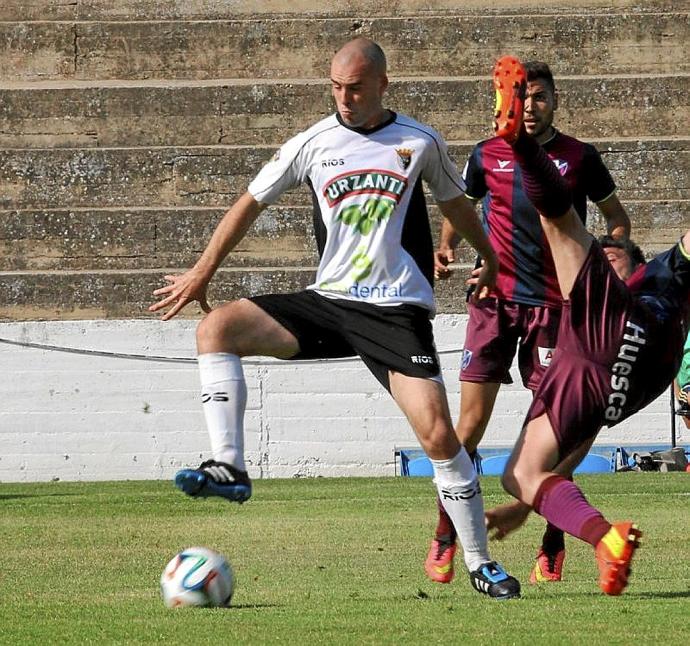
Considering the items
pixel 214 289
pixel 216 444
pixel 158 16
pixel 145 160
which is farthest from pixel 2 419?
pixel 216 444

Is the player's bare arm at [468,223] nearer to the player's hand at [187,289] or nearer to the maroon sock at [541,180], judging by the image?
the maroon sock at [541,180]

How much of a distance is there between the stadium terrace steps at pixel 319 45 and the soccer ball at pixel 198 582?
15.8 meters

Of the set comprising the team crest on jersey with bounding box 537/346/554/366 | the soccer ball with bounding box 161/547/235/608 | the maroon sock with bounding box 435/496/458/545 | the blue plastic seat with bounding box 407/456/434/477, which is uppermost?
the team crest on jersey with bounding box 537/346/554/366

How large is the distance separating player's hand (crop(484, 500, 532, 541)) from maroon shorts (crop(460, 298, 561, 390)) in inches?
41.8

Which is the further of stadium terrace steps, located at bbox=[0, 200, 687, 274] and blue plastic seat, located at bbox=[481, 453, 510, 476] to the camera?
stadium terrace steps, located at bbox=[0, 200, 687, 274]

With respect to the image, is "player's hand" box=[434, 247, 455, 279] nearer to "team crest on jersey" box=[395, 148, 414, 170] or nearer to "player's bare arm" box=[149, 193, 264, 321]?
"team crest on jersey" box=[395, 148, 414, 170]

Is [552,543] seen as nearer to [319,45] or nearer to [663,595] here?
[663,595]

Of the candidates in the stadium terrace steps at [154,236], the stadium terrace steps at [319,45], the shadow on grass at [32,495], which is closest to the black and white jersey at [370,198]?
the shadow on grass at [32,495]

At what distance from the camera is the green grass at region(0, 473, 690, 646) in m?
4.92

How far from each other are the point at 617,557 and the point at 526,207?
8.87ft

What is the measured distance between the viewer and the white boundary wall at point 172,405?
685 inches

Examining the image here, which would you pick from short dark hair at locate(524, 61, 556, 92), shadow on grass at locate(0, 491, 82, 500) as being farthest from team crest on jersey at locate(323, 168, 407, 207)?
shadow on grass at locate(0, 491, 82, 500)

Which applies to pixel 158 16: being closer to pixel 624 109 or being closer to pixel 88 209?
pixel 88 209

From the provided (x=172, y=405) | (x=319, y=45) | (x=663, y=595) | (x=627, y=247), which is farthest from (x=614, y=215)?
(x=319, y=45)
